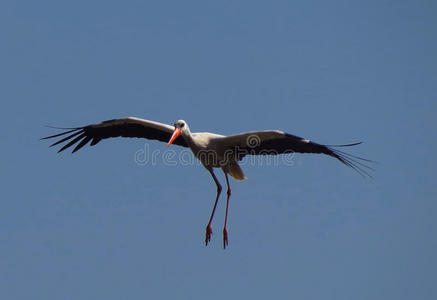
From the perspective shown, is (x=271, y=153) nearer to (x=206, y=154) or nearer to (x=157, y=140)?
(x=206, y=154)

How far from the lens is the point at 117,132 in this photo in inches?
510

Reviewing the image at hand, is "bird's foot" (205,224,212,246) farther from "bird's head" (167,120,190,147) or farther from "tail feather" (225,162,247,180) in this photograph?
"bird's head" (167,120,190,147)

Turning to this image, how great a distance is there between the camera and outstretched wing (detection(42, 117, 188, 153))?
41.3 ft

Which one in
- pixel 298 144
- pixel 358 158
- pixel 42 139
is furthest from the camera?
pixel 42 139

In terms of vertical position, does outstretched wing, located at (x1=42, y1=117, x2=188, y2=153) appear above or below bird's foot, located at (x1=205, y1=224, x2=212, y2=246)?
above

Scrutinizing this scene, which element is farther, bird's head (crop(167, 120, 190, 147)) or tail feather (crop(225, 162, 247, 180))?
tail feather (crop(225, 162, 247, 180))

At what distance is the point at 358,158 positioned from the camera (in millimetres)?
10406

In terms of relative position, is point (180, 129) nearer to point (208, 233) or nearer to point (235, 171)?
point (235, 171)

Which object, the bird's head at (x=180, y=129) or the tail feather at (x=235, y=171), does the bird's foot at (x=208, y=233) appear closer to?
the tail feather at (x=235, y=171)

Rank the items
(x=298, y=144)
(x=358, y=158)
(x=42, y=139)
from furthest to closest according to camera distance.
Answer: (x=42, y=139), (x=298, y=144), (x=358, y=158)

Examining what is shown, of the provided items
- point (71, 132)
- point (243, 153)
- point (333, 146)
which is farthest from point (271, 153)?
point (71, 132)

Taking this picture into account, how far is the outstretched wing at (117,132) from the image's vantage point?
12602 mm

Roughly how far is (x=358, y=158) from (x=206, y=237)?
2793 millimetres

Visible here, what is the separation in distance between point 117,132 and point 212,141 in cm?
205
